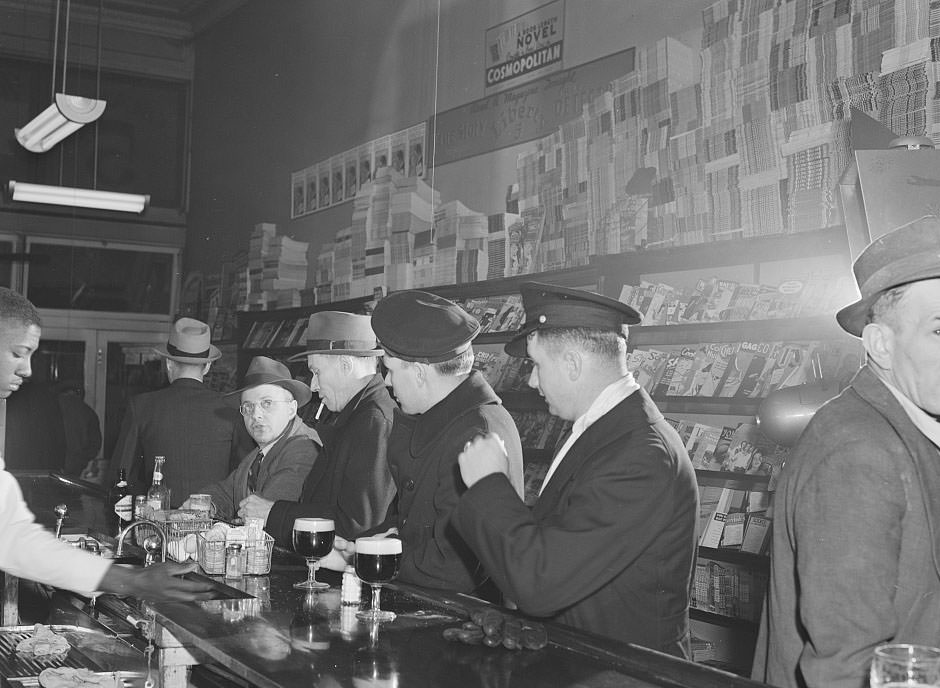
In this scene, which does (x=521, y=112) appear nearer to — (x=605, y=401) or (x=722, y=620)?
(x=722, y=620)

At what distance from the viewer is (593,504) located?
7.30 ft

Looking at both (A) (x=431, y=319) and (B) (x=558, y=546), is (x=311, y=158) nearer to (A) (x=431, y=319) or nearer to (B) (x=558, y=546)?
(A) (x=431, y=319)

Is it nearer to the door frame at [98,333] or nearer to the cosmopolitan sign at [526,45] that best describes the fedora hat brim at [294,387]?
the cosmopolitan sign at [526,45]

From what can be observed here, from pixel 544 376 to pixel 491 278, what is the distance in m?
4.13

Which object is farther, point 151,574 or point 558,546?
point 151,574

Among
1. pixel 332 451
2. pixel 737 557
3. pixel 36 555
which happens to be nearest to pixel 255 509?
pixel 332 451

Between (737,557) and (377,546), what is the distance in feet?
8.74

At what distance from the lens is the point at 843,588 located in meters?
1.62

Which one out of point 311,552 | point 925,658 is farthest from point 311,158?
point 925,658

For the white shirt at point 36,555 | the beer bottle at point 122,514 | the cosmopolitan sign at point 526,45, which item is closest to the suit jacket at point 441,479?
the white shirt at point 36,555

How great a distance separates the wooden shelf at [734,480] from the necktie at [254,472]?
1.84 metres

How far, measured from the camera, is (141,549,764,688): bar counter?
5.97 ft

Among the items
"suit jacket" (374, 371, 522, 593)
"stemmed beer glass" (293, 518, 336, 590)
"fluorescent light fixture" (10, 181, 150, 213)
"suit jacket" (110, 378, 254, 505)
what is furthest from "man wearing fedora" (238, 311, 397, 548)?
"fluorescent light fixture" (10, 181, 150, 213)

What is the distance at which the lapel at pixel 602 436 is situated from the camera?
237 centimetres
